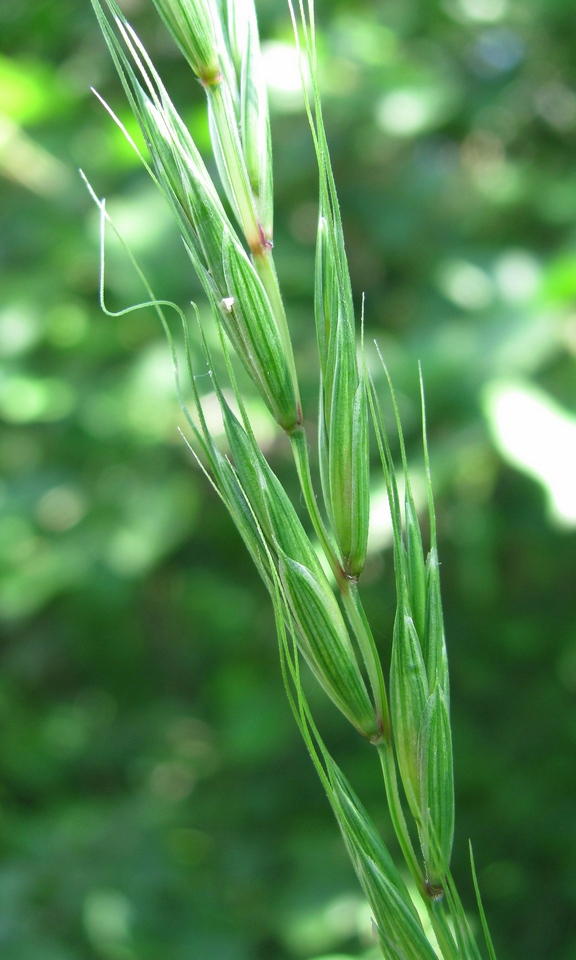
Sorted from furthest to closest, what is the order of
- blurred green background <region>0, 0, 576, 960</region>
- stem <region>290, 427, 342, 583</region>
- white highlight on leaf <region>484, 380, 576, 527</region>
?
blurred green background <region>0, 0, 576, 960</region>, white highlight on leaf <region>484, 380, 576, 527</region>, stem <region>290, 427, 342, 583</region>

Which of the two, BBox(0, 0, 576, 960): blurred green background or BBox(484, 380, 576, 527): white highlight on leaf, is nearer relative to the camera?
BBox(484, 380, 576, 527): white highlight on leaf

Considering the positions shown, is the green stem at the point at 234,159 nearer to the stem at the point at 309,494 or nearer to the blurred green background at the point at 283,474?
the stem at the point at 309,494

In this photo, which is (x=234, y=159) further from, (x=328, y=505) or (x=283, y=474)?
(x=283, y=474)

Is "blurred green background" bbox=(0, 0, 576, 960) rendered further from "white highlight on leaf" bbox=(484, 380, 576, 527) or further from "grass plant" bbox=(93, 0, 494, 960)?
"grass plant" bbox=(93, 0, 494, 960)

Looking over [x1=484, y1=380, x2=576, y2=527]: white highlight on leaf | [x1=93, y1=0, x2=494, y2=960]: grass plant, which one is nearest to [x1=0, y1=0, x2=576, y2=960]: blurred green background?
[x1=484, y1=380, x2=576, y2=527]: white highlight on leaf

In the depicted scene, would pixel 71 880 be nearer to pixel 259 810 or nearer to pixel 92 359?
pixel 259 810

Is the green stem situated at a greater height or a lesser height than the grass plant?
greater
